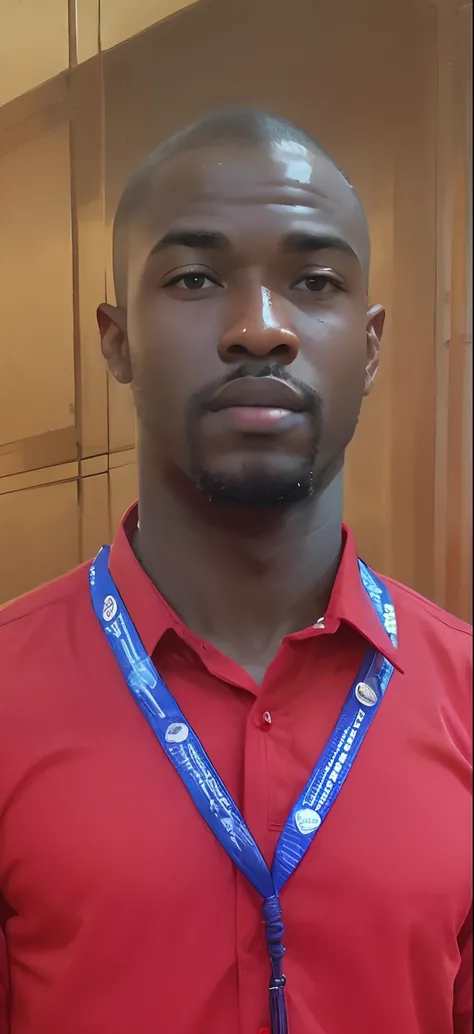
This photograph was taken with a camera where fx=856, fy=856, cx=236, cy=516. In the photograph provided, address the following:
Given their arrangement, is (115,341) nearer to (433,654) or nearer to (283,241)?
(283,241)

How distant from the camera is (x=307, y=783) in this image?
0.69 metres

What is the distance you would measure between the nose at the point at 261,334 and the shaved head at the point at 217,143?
103mm

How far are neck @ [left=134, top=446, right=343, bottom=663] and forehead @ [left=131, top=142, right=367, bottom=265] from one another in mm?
207

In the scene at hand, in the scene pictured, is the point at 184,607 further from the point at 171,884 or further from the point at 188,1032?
the point at 188,1032

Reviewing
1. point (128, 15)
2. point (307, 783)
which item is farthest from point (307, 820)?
point (128, 15)

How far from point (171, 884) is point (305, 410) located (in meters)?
0.39

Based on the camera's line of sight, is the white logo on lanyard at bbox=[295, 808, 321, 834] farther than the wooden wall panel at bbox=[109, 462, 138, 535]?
No

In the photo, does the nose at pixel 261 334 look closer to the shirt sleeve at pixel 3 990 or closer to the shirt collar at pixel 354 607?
the shirt collar at pixel 354 607

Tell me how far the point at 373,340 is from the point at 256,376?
12 centimetres

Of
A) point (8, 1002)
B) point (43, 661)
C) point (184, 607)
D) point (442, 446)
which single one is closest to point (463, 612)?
point (442, 446)

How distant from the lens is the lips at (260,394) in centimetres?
68

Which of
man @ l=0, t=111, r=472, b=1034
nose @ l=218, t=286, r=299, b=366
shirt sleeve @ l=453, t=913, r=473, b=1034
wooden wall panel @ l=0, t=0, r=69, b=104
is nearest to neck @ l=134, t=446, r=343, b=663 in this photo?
man @ l=0, t=111, r=472, b=1034

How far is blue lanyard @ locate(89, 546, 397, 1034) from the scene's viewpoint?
656 millimetres

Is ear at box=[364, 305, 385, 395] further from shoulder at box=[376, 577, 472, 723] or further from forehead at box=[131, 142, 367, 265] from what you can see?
shoulder at box=[376, 577, 472, 723]
